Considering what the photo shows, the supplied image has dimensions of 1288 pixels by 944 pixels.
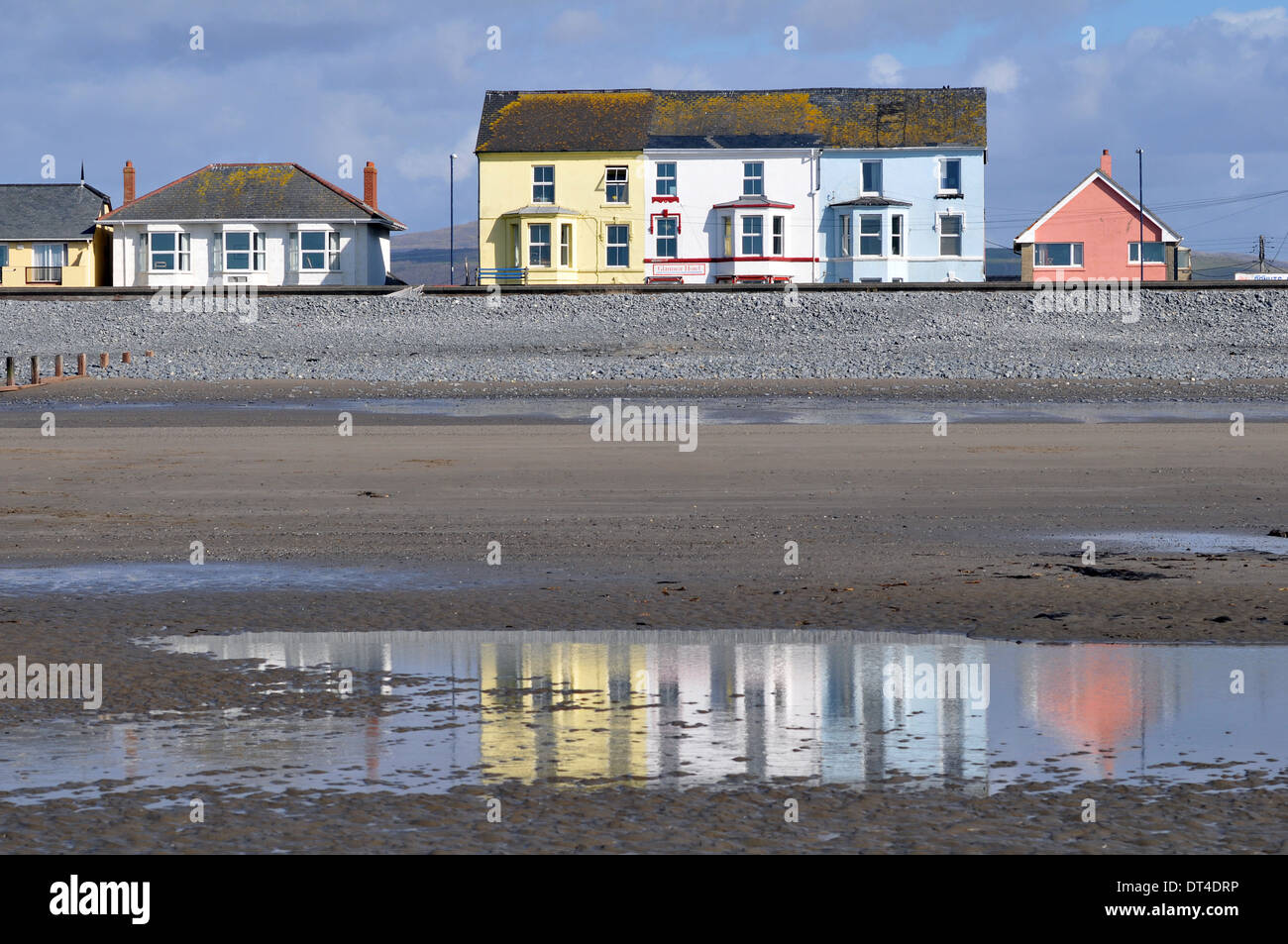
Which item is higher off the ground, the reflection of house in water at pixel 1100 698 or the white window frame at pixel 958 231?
the white window frame at pixel 958 231

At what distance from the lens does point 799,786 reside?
656 centimetres

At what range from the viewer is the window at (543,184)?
59.8m

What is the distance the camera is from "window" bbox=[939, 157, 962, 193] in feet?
196

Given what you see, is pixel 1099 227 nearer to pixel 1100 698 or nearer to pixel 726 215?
pixel 726 215

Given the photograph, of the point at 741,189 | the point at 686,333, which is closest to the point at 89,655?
the point at 686,333

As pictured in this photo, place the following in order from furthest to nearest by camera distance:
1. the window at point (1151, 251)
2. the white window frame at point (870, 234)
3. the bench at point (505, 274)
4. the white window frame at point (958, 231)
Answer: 1. the window at point (1151, 251)
2. the white window frame at point (958, 231)
3. the white window frame at point (870, 234)
4. the bench at point (505, 274)

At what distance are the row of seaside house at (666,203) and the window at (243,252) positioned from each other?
5 cm

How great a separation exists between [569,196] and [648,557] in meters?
47.6

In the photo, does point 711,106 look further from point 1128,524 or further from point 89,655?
point 89,655

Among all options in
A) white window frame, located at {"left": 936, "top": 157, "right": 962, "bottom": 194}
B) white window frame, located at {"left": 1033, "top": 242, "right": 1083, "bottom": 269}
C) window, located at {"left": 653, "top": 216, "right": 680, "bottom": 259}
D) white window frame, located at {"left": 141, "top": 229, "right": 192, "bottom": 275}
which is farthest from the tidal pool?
white window frame, located at {"left": 1033, "top": 242, "right": 1083, "bottom": 269}

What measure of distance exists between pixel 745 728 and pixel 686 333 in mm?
36472

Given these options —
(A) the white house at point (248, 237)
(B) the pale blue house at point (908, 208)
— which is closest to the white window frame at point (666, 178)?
(B) the pale blue house at point (908, 208)

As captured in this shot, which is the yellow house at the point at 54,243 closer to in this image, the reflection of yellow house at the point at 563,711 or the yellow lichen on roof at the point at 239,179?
the yellow lichen on roof at the point at 239,179
